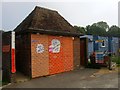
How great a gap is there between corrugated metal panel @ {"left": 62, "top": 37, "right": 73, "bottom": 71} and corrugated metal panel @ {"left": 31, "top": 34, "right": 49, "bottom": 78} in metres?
2.14

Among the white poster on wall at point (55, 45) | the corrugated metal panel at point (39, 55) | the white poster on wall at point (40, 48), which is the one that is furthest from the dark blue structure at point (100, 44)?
the white poster on wall at point (40, 48)

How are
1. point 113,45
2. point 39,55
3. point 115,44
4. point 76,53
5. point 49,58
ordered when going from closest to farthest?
1. point 39,55
2. point 49,58
3. point 76,53
4. point 113,45
5. point 115,44

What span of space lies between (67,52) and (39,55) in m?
3.27

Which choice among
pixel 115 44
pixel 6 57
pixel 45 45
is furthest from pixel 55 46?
pixel 115 44

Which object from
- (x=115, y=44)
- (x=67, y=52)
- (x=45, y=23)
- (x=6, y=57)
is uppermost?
(x=45, y=23)

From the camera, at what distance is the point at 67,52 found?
18.8 metres

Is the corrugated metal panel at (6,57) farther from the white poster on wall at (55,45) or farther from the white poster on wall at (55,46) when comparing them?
the white poster on wall at (55,45)

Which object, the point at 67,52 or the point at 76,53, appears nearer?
the point at 67,52

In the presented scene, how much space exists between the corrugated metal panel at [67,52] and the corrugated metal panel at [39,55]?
84.3 inches

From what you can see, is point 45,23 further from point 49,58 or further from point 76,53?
point 76,53

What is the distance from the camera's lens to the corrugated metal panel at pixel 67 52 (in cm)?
1855

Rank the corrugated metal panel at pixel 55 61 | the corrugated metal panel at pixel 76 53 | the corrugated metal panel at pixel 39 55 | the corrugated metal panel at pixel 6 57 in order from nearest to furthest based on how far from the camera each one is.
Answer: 1. the corrugated metal panel at pixel 6 57
2. the corrugated metal panel at pixel 39 55
3. the corrugated metal panel at pixel 55 61
4. the corrugated metal panel at pixel 76 53

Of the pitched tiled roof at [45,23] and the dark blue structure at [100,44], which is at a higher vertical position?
the pitched tiled roof at [45,23]

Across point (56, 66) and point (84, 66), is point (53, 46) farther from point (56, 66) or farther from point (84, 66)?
point (84, 66)
